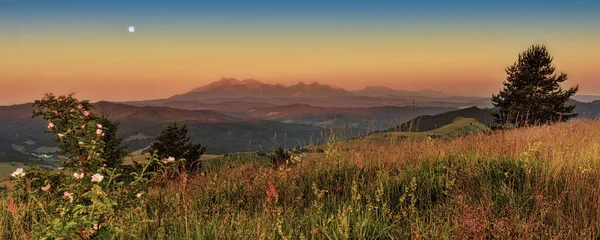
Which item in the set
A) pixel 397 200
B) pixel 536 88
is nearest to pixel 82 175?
pixel 397 200

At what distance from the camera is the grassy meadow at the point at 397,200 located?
3195 mm

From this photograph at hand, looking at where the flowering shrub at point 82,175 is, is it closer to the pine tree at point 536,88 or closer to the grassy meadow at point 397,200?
the grassy meadow at point 397,200

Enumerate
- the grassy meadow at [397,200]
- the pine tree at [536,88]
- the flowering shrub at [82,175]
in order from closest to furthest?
the flowering shrub at [82,175] → the grassy meadow at [397,200] → the pine tree at [536,88]

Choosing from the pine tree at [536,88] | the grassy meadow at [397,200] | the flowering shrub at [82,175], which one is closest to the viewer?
the flowering shrub at [82,175]

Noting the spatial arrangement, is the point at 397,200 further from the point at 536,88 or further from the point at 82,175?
the point at 536,88

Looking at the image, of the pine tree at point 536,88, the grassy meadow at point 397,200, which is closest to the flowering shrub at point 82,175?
the grassy meadow at point 397,200

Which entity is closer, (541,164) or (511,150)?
(541,164)

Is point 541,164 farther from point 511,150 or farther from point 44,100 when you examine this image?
point 44,100

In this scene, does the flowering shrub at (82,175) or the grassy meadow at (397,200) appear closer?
the flowering shrub at (82,175)

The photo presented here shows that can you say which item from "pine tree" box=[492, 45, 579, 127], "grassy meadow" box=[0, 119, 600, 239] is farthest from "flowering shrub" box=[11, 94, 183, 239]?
"pine tree" box=[492, 45, 579, 127]

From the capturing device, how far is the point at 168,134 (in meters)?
52.6

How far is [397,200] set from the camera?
4555 millimetres

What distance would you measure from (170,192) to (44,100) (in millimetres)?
2353

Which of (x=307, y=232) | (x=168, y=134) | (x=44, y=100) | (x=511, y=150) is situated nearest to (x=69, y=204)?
(x=44, y=100)
